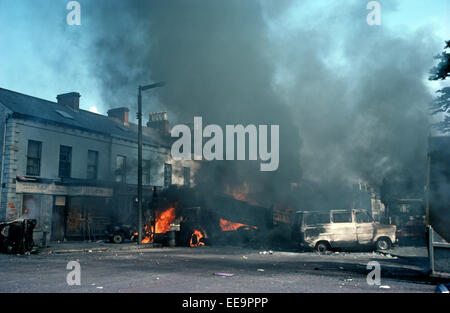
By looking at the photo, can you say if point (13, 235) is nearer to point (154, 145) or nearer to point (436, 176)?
point (436, 176)

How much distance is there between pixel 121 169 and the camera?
25.5 metres

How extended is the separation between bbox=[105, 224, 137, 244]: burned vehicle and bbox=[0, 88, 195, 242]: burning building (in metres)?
2.42

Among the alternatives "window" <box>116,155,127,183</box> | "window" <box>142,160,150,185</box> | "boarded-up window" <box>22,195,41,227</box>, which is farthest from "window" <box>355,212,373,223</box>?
"window" <box>142,160,150,185</box>

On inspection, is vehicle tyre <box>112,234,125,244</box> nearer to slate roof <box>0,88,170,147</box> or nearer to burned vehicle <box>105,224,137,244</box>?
burned vehicle <box>105,224,137,244</box>

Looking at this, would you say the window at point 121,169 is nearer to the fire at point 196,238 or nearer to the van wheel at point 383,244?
the fire at point 196,238

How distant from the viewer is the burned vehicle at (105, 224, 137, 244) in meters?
18.6

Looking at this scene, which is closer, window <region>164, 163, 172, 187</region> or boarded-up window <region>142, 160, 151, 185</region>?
boarded-up window <region>142, 160, 151, 185</region>

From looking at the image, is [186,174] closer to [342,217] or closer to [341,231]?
[342,217]

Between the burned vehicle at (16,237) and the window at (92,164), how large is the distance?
960 cm

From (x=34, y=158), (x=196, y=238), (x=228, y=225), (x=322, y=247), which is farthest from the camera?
(x=34, y=158)

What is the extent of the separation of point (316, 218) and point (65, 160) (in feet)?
49.3

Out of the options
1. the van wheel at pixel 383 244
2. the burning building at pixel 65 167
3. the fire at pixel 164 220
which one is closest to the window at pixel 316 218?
the van wheel at pixel 383 244

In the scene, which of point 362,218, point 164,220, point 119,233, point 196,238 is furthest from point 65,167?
point 362,218

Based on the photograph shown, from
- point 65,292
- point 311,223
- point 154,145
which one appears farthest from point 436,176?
point 154,145
